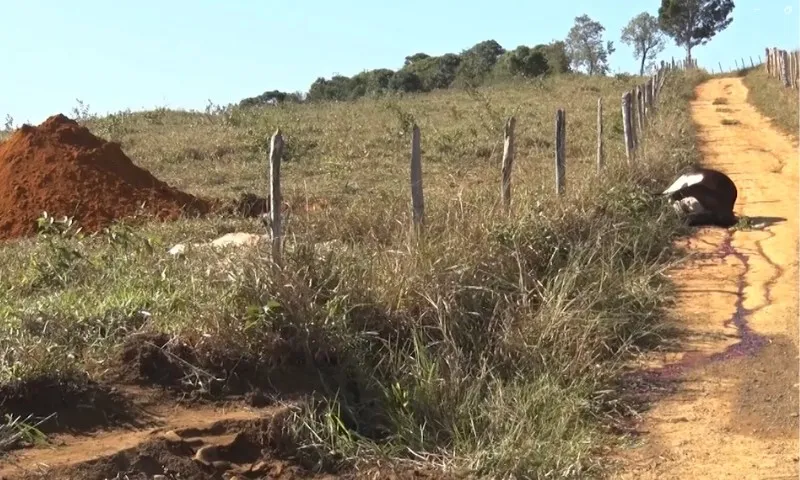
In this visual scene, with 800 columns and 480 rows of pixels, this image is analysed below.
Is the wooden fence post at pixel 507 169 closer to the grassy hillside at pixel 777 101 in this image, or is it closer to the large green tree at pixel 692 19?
the grassy hillside at pixel 777 101

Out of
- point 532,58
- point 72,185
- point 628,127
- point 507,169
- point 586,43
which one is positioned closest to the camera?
point 507,169

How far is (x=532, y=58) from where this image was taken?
46.0 m

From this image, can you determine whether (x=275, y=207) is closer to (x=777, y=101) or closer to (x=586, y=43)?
(x=777, y=101)

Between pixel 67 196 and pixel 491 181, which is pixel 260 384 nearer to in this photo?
pixel 491 181

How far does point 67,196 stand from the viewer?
33.2ft

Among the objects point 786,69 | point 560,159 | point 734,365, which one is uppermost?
point 786,69

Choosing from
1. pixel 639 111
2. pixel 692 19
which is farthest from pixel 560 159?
pixel 692 19

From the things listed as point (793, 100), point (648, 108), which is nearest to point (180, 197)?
Result: point (648, 108)

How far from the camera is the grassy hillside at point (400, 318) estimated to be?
4398mm

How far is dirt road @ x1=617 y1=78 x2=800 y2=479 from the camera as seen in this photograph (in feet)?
14.4

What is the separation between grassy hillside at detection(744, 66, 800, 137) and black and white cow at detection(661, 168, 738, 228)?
27.1 feet

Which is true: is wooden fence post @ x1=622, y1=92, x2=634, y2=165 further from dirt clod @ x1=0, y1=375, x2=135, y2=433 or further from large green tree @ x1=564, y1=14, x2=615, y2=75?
large green tree @ x1=564, y1=14, x2=615, y2=75

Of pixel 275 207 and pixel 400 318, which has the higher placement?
pixel 275 207

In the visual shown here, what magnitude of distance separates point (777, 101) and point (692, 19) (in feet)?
127
